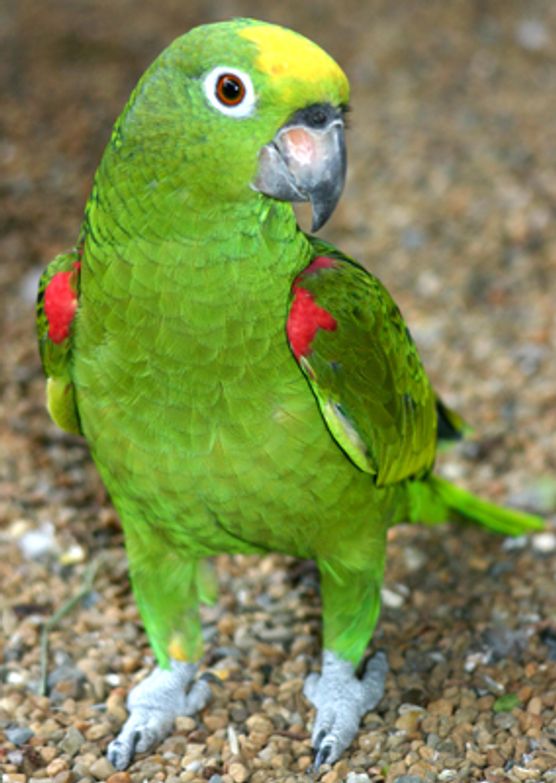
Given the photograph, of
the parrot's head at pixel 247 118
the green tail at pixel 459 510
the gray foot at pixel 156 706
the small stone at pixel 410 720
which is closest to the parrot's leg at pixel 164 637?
the gray foot at pixel 156 706

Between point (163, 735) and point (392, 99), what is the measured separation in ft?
14.5

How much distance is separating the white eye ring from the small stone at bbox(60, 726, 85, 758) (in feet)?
5.65

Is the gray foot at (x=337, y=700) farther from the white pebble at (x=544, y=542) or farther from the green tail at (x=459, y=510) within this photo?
the white pebble at (x=544, y=542)

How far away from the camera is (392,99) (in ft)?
21.1

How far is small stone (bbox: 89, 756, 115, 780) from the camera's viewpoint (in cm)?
288

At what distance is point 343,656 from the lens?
3027 millimetres

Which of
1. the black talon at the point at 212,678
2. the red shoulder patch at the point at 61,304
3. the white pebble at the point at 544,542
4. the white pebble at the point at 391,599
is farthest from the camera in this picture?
the white pebble at the point at 544,542

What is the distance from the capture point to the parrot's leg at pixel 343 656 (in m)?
2.90

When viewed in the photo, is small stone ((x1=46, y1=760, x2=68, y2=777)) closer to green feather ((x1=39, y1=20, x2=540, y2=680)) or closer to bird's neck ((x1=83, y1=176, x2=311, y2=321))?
green feather ((x1=39, y1=20, x2=540, y2=680))

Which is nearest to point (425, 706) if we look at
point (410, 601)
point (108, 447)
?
point (410, 601)

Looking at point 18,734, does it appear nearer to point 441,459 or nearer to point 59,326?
point 59,326

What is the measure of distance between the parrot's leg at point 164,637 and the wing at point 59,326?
0.38 m

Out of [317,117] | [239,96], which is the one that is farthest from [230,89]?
[317,117]

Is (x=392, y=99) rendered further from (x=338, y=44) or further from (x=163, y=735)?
(x=163, y=735)
